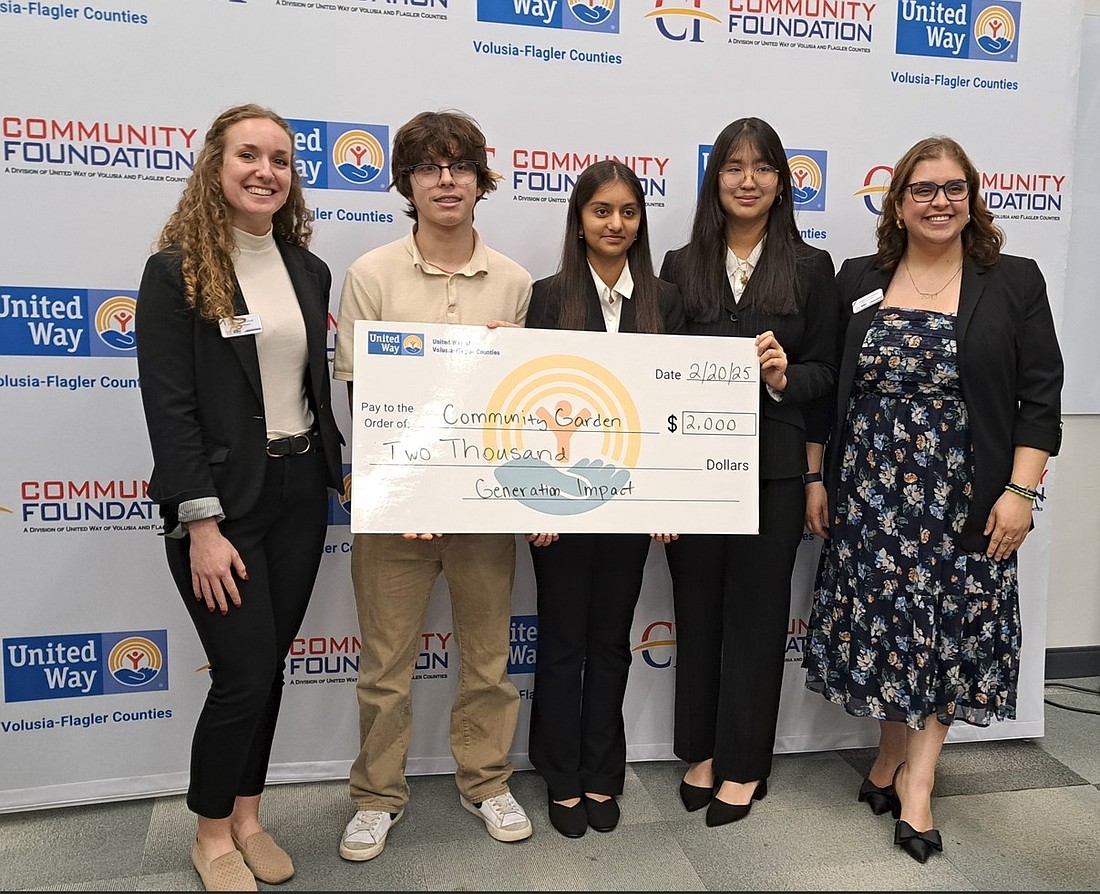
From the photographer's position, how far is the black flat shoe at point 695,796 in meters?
2.35

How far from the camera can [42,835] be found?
2.23 m

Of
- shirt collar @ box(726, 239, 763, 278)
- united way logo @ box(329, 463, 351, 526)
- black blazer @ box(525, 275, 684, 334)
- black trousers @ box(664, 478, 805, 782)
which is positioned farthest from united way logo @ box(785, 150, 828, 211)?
united way logo @ box(329, 463, 351, 526)

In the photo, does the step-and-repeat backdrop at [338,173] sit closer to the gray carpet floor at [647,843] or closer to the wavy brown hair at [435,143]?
the gray carpet floor at [647,843]

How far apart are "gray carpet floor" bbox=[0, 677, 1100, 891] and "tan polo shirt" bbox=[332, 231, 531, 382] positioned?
3.99 ft

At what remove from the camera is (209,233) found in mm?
1709

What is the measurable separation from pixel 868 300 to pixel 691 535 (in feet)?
2.52

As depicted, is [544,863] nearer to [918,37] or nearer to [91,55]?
[91,55]

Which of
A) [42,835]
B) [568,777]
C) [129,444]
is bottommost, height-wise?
[42,835]

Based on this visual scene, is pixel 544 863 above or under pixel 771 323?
under

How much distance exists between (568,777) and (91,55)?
2248 mm

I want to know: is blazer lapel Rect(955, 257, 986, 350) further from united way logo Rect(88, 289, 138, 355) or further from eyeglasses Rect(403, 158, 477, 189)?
united way logo Rect(88, 289, 138, 355)

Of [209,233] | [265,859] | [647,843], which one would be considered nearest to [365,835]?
[265,859]

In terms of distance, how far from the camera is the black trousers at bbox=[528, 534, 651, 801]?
213cm

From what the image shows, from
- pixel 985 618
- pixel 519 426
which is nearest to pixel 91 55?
pixel 519 426
